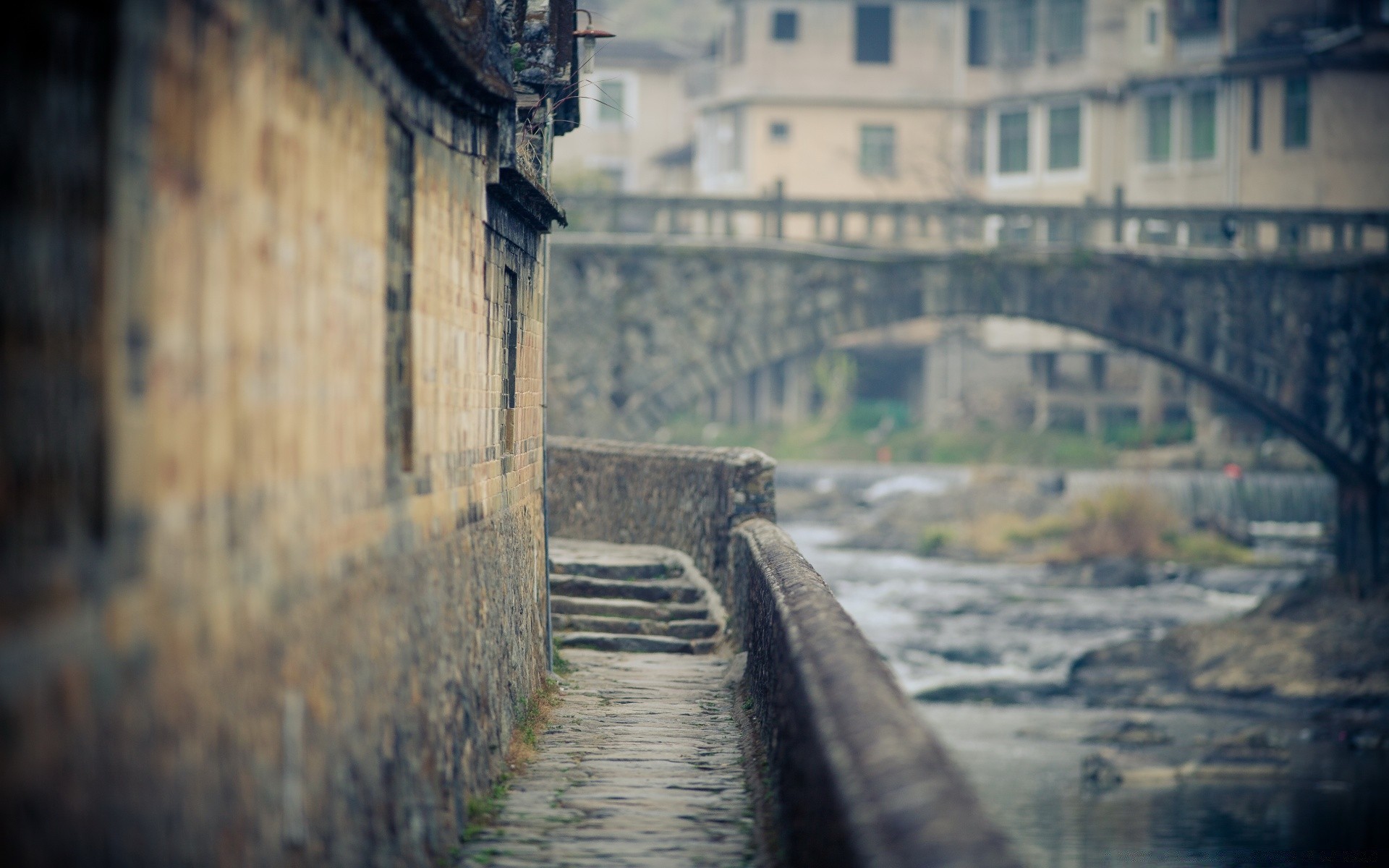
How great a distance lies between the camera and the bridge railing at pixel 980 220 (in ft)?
80.3

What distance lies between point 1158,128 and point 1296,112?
3.67 meters

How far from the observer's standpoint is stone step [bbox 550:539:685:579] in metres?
15.1

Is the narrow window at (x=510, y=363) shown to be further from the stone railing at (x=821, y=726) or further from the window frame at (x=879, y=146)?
the window frame at (x=879, y=146)

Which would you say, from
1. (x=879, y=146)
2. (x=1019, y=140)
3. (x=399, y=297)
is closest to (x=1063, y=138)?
(x=1019, y=140)

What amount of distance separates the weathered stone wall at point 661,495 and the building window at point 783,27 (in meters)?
24.3

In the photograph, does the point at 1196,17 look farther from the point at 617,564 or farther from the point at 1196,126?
the point at 617,564

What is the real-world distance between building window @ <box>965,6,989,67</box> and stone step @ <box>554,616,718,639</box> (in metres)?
30.2

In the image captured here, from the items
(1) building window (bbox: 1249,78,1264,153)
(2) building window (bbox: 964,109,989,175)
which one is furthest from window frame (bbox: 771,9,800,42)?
(1) building window (bbox: 1249,78,1264,153)

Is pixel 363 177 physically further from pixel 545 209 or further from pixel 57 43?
pixel 545 209

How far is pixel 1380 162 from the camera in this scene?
104 ft

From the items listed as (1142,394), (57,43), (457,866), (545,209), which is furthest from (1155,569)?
(57,43)

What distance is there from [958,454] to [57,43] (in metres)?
36.7

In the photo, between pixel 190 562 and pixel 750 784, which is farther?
pixel 750 784

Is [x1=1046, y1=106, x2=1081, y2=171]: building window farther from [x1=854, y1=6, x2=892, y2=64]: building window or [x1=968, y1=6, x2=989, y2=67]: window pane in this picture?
[x1=854, y1=6, x2=892, y2=64]: building window
